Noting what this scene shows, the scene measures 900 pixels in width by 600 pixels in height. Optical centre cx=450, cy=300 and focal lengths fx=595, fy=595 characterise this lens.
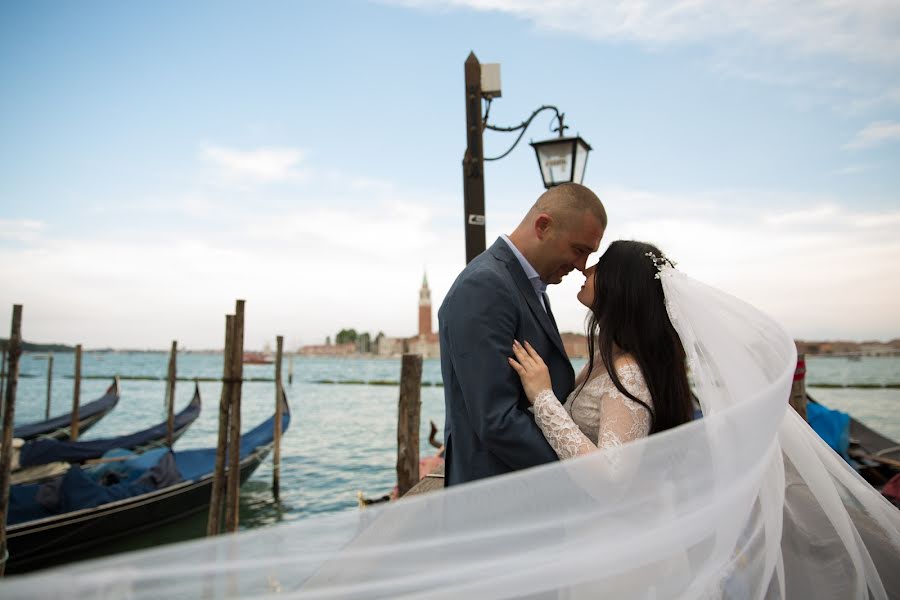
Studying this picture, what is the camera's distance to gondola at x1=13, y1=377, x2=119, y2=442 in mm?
14703

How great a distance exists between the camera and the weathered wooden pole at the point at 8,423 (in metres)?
5.90

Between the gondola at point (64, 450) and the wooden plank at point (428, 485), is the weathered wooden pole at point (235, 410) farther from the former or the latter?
the wooden plank at point (428, 485)

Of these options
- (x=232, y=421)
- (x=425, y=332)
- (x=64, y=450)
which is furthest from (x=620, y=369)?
(x=425, y=332)

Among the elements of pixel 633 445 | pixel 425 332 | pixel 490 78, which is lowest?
pixel 633 445

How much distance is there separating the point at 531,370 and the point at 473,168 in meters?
2.80

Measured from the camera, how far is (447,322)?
5.75 ft

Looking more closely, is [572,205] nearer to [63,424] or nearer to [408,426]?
[408,426]

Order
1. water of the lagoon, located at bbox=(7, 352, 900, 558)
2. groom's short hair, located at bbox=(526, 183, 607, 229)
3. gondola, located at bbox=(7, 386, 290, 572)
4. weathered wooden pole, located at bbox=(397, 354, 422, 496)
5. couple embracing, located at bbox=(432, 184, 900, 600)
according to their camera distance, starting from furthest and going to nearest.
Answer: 1. water of the lagoon, located at bbox=(7, 352, 900, 558)
2. gondola, located at bbox=(7, 386, 290, 572)
3. weathered wooden pole, located at bbox=(397, 354, 422, 496)
4. groom's short hair, located at bbox=(526, 183, 607, 229)
5. couple embracing, located at bbox=(432, 184, 900, 600)

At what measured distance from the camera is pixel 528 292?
1840mm

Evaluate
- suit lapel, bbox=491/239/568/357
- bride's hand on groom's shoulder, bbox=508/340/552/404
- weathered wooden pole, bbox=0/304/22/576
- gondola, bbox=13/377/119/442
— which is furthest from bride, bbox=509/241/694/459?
gondola, bbox=13/377/119/442

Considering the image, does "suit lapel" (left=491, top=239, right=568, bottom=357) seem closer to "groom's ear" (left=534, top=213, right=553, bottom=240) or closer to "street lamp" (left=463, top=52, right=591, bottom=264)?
"groom's ear" (left=534, top=213, right=553, bottom=240)

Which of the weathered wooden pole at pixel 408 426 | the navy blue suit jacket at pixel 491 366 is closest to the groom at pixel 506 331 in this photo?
the navy blue suit jacket at pixel 491 366

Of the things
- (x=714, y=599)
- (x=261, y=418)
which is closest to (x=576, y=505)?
(x=714, y=599)

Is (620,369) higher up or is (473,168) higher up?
(473,168)
